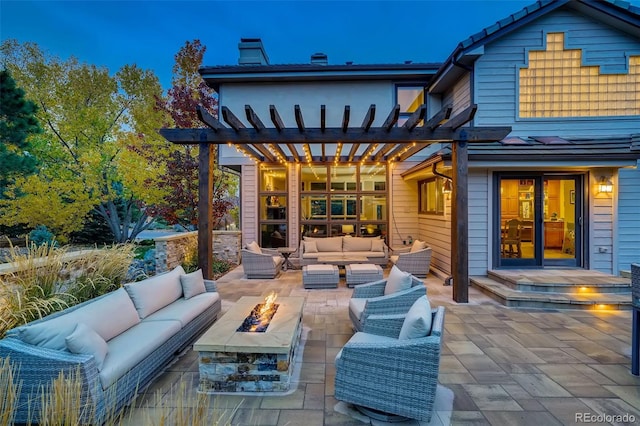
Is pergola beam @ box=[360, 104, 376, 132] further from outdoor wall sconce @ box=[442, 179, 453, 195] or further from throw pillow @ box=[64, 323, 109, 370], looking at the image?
throw pillow @ box=[64, 323, 109, 370]

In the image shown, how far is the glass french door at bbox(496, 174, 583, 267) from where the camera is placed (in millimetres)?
7043

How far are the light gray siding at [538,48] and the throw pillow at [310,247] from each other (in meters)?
5.03

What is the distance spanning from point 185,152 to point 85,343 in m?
9.56

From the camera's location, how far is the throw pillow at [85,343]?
2393mm

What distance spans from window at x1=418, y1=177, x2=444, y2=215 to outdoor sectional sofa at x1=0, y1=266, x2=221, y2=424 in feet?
20.1

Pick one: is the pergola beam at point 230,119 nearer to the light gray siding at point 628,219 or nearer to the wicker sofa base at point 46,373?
the wicker sofa base at point 46,373

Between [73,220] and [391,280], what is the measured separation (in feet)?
42.1

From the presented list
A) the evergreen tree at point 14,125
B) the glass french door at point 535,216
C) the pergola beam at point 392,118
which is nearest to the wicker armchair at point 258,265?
the pergola beam at point 392,118

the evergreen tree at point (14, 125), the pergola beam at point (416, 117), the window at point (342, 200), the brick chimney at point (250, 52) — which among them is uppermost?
the brick chimney at point (250, 52)

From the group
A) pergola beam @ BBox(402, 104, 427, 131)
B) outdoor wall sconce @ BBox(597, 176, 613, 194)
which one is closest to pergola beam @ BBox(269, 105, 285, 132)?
pergola beam @ BBox(402, 104, 427, 131)

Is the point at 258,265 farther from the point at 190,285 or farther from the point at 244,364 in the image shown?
the point at 244,364

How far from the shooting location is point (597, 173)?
683 centimetres

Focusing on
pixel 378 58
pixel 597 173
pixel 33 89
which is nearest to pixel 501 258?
pixel 597 173

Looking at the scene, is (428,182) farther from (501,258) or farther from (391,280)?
(391,280)
